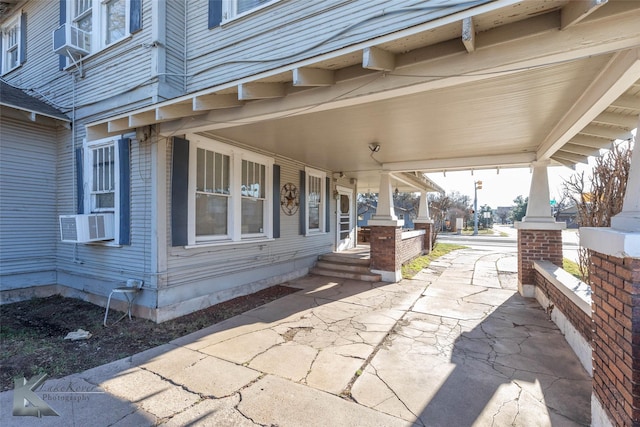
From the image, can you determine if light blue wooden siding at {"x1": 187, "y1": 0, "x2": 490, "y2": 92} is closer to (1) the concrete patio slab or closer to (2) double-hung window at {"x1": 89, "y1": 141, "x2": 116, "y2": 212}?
(2) double-hung window at {"x1": 89, "y1": 141, "x2": 116, "y2": 212}

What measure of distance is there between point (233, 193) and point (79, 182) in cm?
286

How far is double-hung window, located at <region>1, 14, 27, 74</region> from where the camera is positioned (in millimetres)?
7184

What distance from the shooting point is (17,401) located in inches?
106

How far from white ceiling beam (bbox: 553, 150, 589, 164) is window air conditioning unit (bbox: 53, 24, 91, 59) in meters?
9.38

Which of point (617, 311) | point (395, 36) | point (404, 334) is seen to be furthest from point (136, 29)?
point (617, 311)

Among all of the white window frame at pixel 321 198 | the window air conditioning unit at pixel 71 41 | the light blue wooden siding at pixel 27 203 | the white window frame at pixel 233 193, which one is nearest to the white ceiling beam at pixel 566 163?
the white window frame at pixel 321 198

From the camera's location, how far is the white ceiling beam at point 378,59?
2729mm

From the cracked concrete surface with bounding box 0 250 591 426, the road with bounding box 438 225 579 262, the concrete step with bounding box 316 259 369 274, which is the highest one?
the concrete step with bounding box 316 259 369 274

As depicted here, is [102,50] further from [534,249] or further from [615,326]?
[534,249]

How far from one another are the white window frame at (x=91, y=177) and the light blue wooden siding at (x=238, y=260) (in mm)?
1022

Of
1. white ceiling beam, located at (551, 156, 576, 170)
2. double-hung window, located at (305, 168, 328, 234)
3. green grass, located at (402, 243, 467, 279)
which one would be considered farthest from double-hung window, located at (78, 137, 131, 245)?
white ceiling beam, located at (551, 156, 576, 170)

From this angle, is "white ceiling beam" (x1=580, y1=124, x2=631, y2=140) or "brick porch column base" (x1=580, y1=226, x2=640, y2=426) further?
"white ceiling beam" (x1=580, y1=124, x2=631, y2=140)

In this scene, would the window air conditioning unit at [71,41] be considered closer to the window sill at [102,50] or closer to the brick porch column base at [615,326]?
the window sill at [102,50]

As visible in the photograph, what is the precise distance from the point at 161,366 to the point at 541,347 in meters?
4.56
